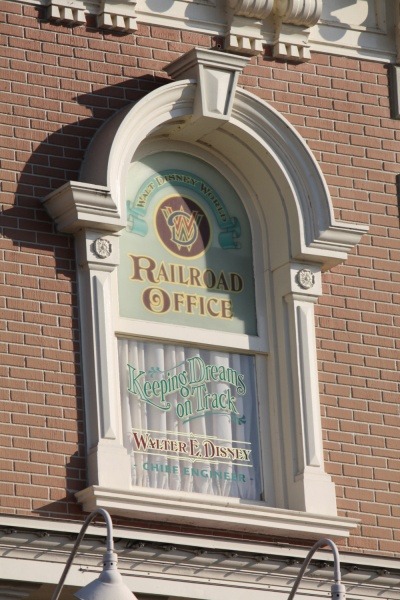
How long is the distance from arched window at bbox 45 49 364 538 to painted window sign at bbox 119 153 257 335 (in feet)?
0.04

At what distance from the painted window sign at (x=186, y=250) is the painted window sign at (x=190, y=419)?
0.32 metres

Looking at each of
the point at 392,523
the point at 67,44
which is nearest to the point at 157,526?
the point at 392,523

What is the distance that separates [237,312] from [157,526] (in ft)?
7.07

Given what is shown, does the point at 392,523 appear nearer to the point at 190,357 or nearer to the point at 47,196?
the point at 190,357

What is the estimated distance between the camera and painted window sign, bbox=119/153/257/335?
19.7m

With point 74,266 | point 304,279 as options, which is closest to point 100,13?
point 74,266

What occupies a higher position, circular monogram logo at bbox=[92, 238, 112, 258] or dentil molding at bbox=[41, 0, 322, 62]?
dentil molding at bbox=[41, 0, 322, 62]

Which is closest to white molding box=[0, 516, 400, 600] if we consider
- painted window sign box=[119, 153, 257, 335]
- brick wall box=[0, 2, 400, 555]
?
brick wall box=[0, 2, 400, 555]

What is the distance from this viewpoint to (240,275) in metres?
20.2

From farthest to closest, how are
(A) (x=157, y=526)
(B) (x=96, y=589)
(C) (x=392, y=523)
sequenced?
(C) (x=392, y=523)
(A) (x=157, y=526)
(B) (x=96, y=589)

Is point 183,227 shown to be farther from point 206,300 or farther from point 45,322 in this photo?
point 45,322

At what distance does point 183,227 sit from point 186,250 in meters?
0.19

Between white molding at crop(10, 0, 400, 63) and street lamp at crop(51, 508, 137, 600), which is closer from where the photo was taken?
street lamp at crop(51, 508, 137, 600)

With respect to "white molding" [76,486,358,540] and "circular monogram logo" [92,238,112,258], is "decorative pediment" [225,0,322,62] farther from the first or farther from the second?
"white molding" [76,486,358,540]
